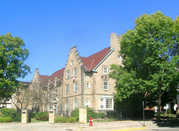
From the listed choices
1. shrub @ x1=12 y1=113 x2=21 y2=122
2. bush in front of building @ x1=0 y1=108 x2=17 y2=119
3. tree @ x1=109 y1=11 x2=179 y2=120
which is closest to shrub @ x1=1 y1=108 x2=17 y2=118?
bush in front of building @ x1=0 y1=108 x2=17 y2=119

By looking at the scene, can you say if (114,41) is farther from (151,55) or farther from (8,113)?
(8,113)

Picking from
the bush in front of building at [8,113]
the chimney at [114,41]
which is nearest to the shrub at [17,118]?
the bush in front of building at [8,113]

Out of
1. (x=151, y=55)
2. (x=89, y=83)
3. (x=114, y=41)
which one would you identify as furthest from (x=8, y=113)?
(x=114, y=41)

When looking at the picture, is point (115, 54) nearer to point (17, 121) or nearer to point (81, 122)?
point (81, 122)

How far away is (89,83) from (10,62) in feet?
45.1

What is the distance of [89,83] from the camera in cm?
3650

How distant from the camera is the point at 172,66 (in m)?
22.8

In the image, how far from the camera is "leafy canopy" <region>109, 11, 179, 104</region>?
23484 millimetres

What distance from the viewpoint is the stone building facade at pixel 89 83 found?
35.8 m

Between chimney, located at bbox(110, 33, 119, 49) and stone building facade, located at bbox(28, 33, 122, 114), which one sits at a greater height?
chimney, located at bbox(110, 33, 119, 49)

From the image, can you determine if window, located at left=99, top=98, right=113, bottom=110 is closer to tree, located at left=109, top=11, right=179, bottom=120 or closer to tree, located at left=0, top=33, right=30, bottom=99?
tree, located at left=109, top=11, right=179, bottom=120

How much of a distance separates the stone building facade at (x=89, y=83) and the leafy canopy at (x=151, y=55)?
357 inches

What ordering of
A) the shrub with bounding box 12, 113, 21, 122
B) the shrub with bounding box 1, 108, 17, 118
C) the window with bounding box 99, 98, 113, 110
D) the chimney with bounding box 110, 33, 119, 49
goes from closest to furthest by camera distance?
the shrub with bounding box 12, 113, 21, 122
the shrub with bounding box 1, 108, 17, 118
the window with bounding box 99, 98, 113, 110
the chimney with bounding box 110, 33, 119, 49

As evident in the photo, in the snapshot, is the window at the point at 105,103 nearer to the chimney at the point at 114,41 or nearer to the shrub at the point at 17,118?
the chimney at the point at 114,41
